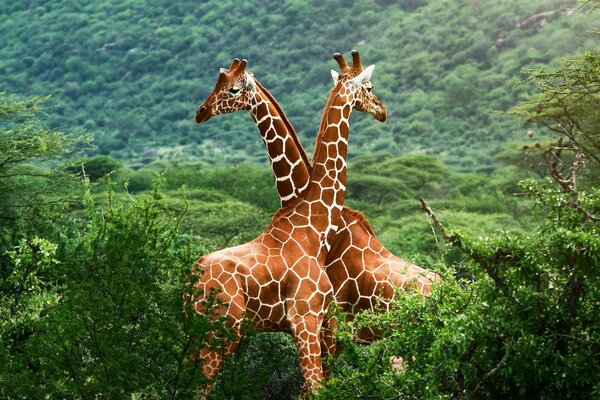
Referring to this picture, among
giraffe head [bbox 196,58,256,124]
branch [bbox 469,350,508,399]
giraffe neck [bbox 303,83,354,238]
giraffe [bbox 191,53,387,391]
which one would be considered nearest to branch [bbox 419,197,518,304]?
branch [bbox 469,350,508,399]

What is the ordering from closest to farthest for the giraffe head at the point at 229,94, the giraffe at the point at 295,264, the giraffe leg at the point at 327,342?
1. the giraffe at the point at 295,264
2. the giraffe leg at the point at 327,342
3. the giraffe head at the point at 229,94

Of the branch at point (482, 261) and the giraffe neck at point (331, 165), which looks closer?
the branch at point (482, 261)

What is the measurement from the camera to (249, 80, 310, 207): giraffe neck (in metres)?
Answer: 10.7

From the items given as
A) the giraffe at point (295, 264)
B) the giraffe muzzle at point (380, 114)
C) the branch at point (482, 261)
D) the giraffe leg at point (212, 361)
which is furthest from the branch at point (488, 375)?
the giraffe muzzle at point (380, 114)

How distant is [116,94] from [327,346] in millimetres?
58048

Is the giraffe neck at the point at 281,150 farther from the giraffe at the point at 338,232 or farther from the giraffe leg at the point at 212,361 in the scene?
the giraffe leg at the point at 212,361

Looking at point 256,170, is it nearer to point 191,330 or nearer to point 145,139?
point 145,139

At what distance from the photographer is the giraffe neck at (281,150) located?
10.7 m

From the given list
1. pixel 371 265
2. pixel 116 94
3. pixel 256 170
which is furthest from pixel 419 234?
pixel 116 94

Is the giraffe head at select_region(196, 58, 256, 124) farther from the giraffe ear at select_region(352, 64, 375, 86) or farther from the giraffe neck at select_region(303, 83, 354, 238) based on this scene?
the giraffe ear at select_region(352, 64, 375, 86)

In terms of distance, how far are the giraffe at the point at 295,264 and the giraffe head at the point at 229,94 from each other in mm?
11

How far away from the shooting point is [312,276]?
10258 millimetres

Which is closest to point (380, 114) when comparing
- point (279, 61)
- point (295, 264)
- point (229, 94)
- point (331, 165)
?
point (331, 165)

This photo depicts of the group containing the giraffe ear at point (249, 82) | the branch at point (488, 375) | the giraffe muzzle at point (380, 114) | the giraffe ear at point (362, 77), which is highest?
the giraffe ear at point (249, 82)
